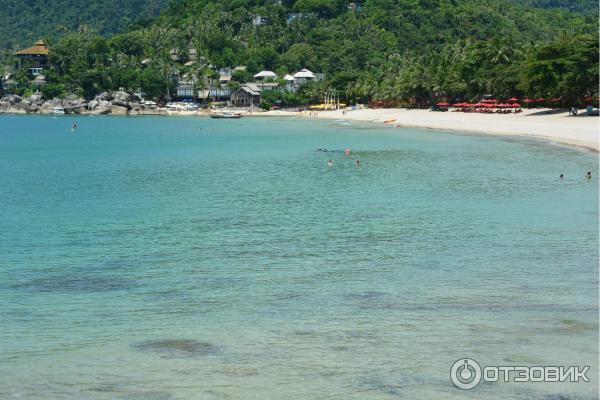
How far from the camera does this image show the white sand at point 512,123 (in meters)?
84.6

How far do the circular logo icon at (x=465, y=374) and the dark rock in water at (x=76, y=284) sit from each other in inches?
450

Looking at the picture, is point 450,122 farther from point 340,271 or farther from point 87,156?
point 340,271

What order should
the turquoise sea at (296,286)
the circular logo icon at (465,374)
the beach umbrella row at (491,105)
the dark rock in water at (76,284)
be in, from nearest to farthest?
the circular logo icon at (465,374) < the turquoise sea at (296,286) < the dark rock in water at (76,284) < the beach umbrella row at (491,105)

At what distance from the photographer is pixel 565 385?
1714 cm

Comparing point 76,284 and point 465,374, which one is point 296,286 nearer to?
point 76,284

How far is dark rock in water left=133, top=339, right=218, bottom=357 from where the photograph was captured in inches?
765

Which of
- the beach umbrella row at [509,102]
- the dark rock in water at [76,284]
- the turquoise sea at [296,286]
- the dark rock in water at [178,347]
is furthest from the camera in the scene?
the beach umbrella row at [509,102]

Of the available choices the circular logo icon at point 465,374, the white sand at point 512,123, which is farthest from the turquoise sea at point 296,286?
the white sand at point 512,123

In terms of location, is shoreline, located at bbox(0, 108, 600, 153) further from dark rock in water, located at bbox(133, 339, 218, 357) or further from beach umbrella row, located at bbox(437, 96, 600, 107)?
dark rock in water, located at bbox(133, 339, 218, 357)

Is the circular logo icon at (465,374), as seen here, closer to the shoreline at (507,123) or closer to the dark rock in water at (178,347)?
the dark rock in water at (178,347)

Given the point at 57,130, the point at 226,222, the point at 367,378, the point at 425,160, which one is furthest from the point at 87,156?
the point at 367,378

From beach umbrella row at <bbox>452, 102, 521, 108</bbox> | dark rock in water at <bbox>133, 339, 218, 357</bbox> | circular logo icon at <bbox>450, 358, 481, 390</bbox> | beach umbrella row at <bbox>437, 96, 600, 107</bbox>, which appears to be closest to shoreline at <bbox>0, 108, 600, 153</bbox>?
beach umbrella row at <bbox>437, 96, 600, 107</bbox>

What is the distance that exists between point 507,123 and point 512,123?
113cm

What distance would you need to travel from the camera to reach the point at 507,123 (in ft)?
355
